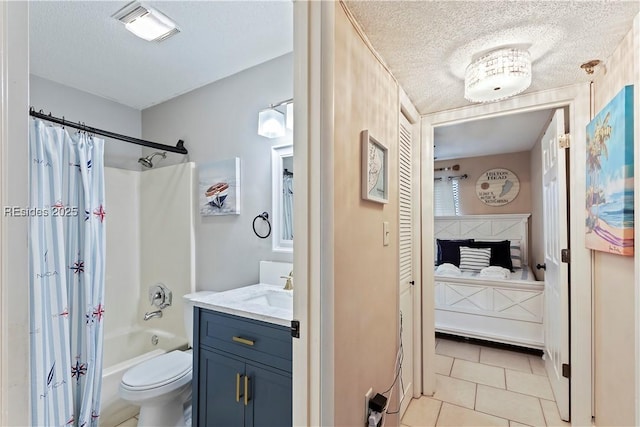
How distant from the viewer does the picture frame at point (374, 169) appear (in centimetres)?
133

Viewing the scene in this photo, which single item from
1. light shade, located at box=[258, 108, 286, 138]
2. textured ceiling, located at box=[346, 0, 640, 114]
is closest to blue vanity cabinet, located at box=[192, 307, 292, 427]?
light shade, located at box=[258, 108, 286, 138]

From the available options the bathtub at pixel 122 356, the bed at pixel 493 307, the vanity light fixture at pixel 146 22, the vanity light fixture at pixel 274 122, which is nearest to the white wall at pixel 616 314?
the bed at pixel 493 307

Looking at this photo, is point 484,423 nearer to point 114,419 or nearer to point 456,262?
point 456,262

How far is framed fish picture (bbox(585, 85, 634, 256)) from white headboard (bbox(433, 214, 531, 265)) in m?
2.20

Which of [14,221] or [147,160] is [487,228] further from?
[14,221]

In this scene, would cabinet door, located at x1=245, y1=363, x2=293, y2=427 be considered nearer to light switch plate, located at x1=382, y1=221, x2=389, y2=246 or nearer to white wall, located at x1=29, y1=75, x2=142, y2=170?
light switch plate, located at x1=382, y1=221, x2=389, y2=246

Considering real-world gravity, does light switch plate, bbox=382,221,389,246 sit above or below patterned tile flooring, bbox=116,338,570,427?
above

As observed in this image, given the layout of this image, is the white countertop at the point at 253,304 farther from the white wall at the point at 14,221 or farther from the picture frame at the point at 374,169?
the white wall at the point at 14,221

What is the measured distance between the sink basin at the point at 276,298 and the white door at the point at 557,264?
1.72 metres

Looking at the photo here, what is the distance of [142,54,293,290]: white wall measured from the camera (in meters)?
2.24

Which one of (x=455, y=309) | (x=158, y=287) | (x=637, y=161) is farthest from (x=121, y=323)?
(x=637, y=161)

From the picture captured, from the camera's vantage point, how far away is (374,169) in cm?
142

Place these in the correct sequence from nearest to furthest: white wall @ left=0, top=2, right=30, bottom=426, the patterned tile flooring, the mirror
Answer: white wall @ left=0, top=2, right=30, bottom=426 < the patterned tile flooring < the mirror

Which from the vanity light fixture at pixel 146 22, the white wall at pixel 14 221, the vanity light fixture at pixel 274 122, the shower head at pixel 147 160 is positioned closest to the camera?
the white wall at pixel 14 221
